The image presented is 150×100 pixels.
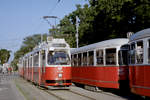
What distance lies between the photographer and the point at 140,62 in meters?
12.3

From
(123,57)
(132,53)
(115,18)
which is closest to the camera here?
(132,53)

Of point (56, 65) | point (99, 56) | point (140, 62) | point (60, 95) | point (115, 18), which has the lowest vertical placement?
point (60, 95)

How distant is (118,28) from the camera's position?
30.5m

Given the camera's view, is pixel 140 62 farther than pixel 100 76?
No

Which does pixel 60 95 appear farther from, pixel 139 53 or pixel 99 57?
pixel 139 53

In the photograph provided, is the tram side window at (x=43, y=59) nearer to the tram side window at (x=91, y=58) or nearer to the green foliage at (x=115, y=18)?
the tram side window at (x=91, y=58)

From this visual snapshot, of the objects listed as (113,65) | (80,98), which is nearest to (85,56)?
(113,65)

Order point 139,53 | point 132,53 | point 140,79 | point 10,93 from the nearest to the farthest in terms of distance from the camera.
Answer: point 140,79 → point 139,53 → point 132,53 → point 10,93

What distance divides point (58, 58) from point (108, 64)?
386cm

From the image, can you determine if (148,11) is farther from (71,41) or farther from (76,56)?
(71,41)

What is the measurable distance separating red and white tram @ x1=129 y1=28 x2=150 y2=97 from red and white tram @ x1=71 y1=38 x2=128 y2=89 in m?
2.15

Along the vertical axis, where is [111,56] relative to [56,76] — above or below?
above

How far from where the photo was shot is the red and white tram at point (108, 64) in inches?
616

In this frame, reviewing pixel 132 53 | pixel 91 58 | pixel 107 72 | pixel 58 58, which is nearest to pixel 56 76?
pixel 58 58
